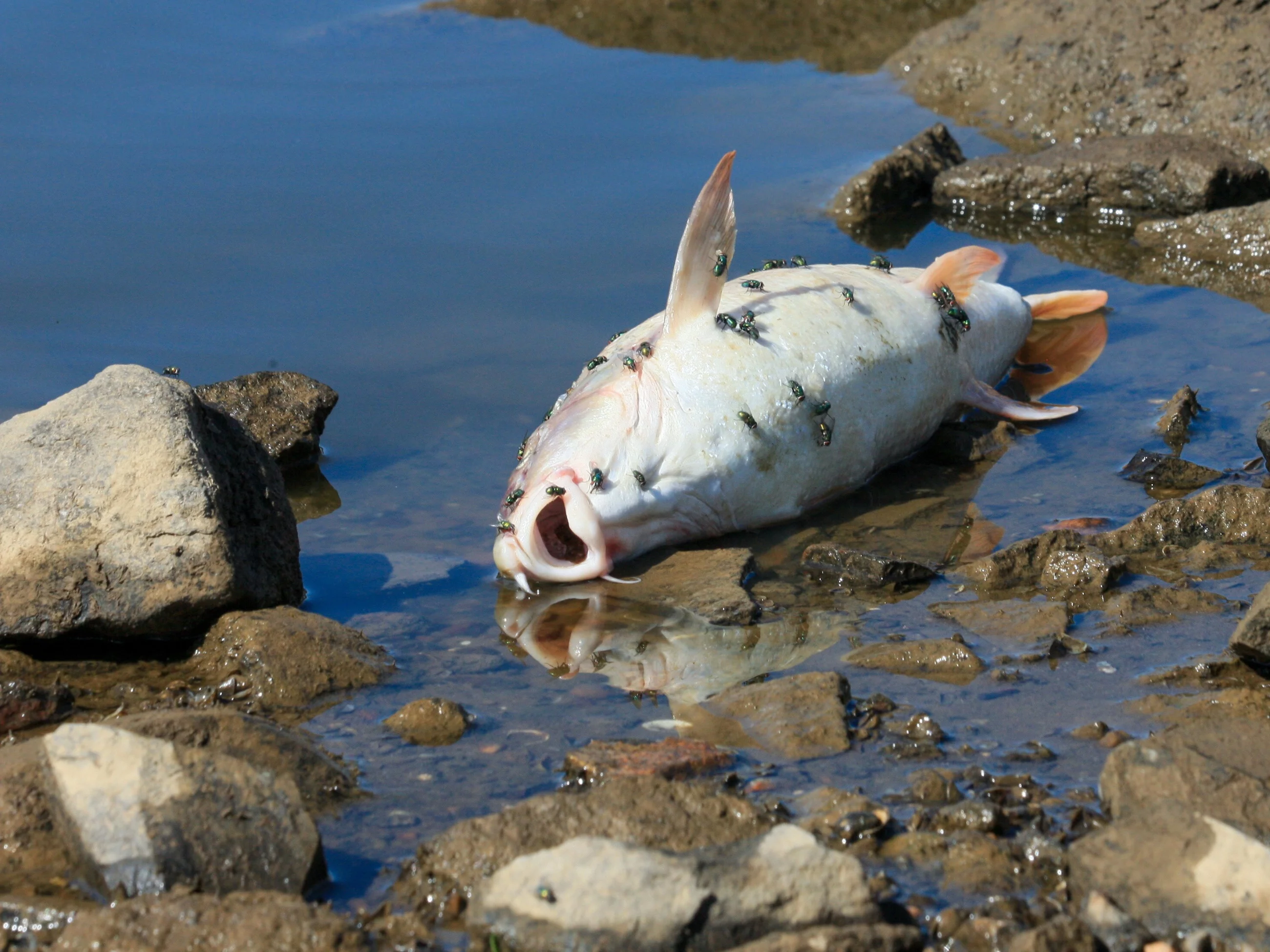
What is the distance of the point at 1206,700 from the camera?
5031mm

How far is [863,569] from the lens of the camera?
20.7 feet

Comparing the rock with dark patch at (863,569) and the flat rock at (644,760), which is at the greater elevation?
the rock with dark patch at (863,569)

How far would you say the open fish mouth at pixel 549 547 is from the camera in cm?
639

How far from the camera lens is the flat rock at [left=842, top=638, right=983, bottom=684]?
17.7 feet

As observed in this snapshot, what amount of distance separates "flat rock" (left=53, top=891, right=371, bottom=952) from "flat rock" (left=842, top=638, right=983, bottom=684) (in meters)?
2.42

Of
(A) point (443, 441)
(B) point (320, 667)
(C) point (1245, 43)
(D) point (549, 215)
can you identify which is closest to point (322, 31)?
(D) point (549, 215)

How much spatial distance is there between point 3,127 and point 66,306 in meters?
3.33

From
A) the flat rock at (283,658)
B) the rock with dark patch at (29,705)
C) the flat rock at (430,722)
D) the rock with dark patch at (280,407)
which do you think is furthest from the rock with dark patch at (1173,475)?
the rock with dark patch at (29,705)

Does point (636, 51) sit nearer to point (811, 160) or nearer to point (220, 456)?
point (811, 160)

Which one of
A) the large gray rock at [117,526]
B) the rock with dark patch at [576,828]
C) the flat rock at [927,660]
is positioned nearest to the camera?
the rock with dark patch at [576,828]

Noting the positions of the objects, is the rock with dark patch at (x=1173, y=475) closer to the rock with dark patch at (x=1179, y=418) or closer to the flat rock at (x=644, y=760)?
the rock with dark patch at (x=1179, y=418)

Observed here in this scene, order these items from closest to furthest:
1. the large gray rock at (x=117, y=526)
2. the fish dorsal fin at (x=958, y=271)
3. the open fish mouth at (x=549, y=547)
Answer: the large gray rock at (x=117, y=526) < the open fish mouth at (x=549, y=547) < the fish dorsal fin at (x=958, y=271)

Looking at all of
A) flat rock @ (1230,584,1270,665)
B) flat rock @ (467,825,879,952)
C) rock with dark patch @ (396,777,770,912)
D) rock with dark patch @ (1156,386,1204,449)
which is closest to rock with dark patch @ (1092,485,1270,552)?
rock with dark patch @ (1156,386,1204,449)

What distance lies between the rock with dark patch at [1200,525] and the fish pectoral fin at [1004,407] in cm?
157
